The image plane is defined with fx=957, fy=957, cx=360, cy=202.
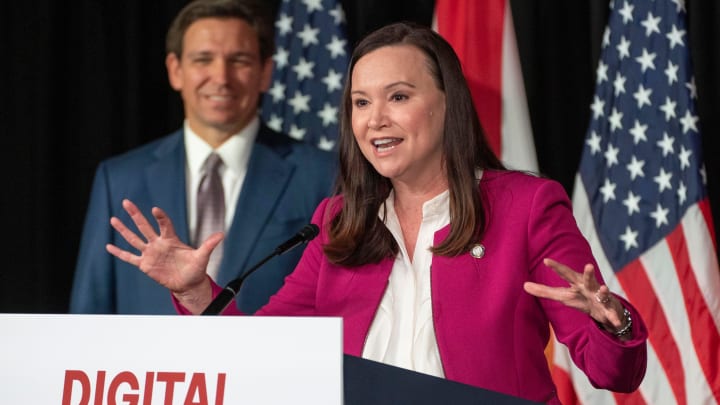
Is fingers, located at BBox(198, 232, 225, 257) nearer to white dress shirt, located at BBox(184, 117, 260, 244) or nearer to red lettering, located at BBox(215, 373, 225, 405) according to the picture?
red lettering, located at BBox(215, 373, 225, 405)

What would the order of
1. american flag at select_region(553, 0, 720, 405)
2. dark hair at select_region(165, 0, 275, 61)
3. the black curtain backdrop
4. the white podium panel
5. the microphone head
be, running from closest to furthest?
the white podium panel, the microphone head, american flag at select_region(553, 0, 720, 405), dark hair at select_region(165, 0, 275, 61), the black curtain backdrop

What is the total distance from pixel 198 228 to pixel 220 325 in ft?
8.09

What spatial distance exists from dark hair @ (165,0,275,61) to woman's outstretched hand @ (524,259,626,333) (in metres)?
2.35

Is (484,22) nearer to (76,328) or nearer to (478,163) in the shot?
(478,163)

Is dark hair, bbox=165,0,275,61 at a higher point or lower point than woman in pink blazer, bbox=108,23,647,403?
higher

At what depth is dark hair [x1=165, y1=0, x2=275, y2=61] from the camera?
3859mm

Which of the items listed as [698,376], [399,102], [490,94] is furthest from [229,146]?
[698,376]

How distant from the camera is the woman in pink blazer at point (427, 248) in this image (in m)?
2.12

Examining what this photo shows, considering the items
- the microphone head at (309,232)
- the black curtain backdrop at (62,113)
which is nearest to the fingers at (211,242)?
the microphone head at (309,232)

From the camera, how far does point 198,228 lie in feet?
12.5

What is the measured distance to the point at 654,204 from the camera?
341 cm

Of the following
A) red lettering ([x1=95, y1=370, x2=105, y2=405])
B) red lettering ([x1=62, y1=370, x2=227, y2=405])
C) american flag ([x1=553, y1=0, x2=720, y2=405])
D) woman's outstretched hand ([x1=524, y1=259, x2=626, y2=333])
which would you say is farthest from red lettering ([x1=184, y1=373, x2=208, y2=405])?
american flag ([x1=553, y1=0, x2=720, y2=405])

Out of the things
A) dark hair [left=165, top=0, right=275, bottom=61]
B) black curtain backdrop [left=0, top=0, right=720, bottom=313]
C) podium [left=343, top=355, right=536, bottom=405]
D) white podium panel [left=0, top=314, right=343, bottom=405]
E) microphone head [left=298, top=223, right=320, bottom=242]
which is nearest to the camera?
white podium panel [left=0, top=314, right=343, bottom=405]

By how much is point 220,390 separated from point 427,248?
3.24ft
